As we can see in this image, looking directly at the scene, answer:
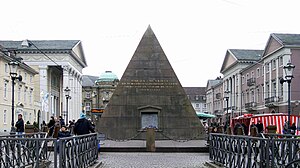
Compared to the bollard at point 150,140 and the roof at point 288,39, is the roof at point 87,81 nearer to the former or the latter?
the roof at point 288,39

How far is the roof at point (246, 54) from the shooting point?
272 feet

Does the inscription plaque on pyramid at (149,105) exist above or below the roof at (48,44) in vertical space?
below

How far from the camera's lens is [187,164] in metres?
15.0

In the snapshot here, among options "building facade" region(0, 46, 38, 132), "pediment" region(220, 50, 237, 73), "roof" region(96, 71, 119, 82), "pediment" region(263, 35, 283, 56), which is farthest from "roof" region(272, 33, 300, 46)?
"roof" region(96, 71, 119, 82)

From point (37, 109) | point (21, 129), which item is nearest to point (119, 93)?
point (21, 129)

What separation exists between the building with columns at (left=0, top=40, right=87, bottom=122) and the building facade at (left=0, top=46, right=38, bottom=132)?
153 inches

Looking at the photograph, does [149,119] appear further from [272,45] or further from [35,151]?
[272,45]

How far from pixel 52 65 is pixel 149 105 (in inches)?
2150

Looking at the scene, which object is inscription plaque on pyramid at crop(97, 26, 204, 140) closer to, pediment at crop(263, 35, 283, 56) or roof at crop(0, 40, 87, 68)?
pediment at crop(263, 35, 283, 56)

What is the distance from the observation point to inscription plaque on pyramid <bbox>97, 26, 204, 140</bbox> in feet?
90.5

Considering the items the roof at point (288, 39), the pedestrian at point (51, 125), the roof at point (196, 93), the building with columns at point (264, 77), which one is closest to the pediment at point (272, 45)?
the building with columns at point (264, 77)

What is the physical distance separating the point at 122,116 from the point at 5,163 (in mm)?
17818

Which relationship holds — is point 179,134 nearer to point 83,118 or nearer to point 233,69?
point 83,118

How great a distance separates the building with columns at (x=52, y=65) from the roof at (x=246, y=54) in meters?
30.5
